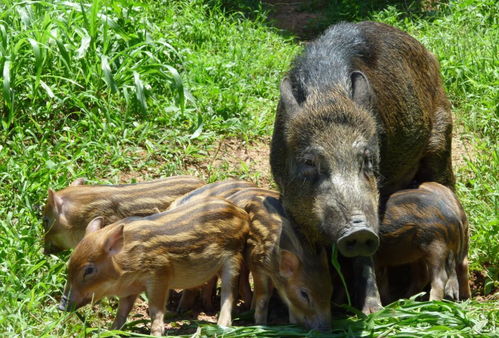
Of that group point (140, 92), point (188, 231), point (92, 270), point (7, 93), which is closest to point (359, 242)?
point (188, 231)

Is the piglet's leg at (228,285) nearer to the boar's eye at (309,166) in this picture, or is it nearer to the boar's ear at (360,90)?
the boar's eye at (309,166)

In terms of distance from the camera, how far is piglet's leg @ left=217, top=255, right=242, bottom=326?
514 centimetres

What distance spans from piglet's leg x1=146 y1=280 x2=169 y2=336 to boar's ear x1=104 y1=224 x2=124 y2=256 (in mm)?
291

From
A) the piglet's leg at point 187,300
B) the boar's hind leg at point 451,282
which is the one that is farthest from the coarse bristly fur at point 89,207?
the boar's hind leg at point 451,282

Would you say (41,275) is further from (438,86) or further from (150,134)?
(438,86)

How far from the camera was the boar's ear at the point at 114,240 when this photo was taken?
4.88 m

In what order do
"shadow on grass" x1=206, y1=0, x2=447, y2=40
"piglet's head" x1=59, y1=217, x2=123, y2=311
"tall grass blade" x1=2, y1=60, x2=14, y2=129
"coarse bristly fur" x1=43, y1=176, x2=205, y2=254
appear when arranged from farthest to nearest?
"shadow on grass" x1=206, y1=0, x2=447, y2=40
"tall grass blade" x1=2, y1=60, x2=14, y2=129
"coarse bristly fur" x1=43, y1=176, x2=205, y2=254
"piglet's head" x1=59, y1=217, x2=123, y2=311

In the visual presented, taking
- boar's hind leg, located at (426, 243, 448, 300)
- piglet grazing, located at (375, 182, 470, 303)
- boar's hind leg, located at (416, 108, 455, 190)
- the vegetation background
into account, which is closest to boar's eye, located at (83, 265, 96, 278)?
the vegetation background

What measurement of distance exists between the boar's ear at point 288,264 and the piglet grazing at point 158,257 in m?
0.35

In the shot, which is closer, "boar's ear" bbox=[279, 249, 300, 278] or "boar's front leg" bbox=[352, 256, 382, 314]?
"boar's ear" bbox=[279, 249, 300, 278]

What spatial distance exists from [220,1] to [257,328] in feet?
18.8

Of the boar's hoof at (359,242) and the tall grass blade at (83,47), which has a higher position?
the tall grass blade at (83,47)

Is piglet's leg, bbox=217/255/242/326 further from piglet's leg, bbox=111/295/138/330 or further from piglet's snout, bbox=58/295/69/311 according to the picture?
piglet's snout, bbox=58/295/69/311

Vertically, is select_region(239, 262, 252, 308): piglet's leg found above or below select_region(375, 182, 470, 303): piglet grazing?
below
